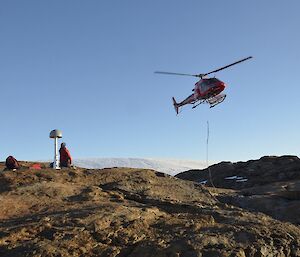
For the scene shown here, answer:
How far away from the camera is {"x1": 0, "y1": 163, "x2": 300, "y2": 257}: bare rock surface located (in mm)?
9070

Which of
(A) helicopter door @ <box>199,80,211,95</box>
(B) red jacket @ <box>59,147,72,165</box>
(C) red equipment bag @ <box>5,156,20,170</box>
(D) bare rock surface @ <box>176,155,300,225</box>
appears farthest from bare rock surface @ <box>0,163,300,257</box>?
(A) helicopter door @ <box>199,80,211,95</box>

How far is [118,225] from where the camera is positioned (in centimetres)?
1034

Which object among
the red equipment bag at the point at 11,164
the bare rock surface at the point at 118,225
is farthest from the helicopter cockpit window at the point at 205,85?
the red equipment bag at the point at 11,164

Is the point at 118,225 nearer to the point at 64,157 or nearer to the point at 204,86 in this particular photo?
the point at 64,157

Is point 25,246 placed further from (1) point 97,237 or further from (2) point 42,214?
(2) point 42,214

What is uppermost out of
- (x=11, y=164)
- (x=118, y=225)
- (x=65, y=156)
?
(x=65, y=156)

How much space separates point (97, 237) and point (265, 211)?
9.59 m

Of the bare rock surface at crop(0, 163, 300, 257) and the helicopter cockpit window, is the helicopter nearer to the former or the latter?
the helicopter cockpit window

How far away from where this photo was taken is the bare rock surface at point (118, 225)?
9070mm

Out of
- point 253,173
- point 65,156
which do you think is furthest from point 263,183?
point 65,156

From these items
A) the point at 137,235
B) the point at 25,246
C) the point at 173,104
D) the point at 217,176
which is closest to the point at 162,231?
the point at 137,235

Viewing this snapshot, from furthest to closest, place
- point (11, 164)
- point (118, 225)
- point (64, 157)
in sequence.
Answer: point (64, 157) < point (11, 164) < point (118, 225)

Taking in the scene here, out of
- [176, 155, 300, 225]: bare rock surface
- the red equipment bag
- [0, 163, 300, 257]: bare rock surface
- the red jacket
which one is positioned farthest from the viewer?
the red jacket

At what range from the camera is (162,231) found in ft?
33.5
